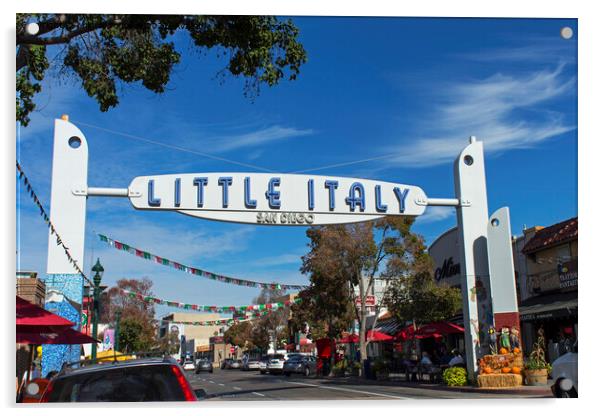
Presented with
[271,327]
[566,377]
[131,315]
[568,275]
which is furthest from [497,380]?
[271,327]

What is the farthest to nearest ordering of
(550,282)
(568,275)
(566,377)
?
(550,282) < (568,275) < (566,377)

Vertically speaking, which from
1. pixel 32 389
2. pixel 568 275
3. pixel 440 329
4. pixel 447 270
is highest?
pixel 447 270

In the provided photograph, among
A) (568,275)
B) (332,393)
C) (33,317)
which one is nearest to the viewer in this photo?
(33,317)

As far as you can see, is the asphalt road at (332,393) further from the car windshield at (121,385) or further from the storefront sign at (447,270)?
the storefront sign at (447,270)

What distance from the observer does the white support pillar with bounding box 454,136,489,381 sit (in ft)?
48.0

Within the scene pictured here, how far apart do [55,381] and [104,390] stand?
627 mm

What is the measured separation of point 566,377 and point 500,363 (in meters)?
3.08

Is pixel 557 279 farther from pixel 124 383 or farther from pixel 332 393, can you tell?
pixel 124 383

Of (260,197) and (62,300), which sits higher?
(260,197)

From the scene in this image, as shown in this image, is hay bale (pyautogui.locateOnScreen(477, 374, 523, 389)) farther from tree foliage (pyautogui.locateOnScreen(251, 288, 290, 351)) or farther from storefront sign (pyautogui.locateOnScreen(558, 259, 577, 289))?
tree foliage (pyautogui.locateOnScreen(251, 288, 290, 351))

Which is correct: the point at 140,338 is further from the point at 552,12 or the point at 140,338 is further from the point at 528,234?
the point at 552,12

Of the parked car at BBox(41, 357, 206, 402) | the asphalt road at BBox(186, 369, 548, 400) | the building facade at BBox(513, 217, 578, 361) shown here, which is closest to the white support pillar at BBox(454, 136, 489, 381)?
the asphalt road at BBox(186, 369, 548, 400)

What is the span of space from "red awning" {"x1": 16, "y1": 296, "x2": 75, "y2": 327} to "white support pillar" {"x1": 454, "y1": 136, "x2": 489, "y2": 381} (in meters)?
8.64

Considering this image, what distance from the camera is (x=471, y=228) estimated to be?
579 inches
